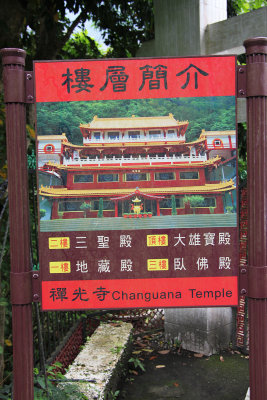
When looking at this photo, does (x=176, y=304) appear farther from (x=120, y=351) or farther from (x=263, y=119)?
(x=120, y=351)

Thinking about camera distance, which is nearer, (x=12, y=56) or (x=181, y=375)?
(x=12, y=56)

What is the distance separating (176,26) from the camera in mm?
4648

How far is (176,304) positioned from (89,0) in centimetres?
513

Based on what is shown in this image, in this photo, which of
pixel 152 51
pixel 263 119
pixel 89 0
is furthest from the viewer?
pixel 89 0

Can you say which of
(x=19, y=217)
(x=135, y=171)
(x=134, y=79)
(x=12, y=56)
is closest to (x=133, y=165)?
(x=135, y=171)

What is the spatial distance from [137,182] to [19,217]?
0.66 metres

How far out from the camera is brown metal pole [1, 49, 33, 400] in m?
2.04

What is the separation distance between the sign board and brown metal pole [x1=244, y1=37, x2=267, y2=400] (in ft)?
0.30

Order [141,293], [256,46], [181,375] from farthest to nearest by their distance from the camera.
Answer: [181,375]
[141,293]
[256,46]

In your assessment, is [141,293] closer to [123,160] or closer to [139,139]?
[123,160]

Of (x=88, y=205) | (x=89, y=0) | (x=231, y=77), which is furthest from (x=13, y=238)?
(x=89, y=0)

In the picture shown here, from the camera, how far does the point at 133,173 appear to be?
2.10m

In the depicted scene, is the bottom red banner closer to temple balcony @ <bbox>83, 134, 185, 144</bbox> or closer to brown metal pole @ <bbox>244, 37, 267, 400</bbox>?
brown metal pole @ <bbox>244, 37, 267, 400</bbox>

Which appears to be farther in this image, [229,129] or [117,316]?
[117,316]
